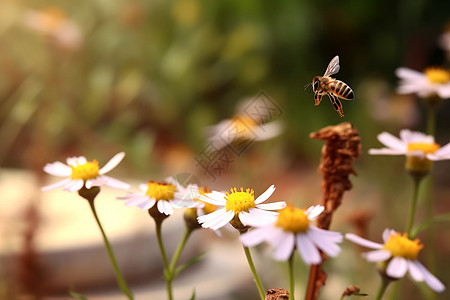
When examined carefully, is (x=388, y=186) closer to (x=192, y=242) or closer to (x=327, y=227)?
(x=192, y=242)

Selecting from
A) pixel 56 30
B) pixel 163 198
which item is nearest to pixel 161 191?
pixel 163 198

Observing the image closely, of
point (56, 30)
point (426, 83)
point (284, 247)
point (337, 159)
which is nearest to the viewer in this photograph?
point (284, 247)

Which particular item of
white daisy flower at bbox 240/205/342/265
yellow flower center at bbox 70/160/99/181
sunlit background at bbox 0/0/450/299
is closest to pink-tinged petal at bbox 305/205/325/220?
white daisy flower at bbox 240/205/342/265

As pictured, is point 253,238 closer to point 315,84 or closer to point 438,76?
point 315,84

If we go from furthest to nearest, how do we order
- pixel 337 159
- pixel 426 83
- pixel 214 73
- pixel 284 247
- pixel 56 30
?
pixel 214 73 < pixel 56 30 < pixel 426 83 < pixel 337 159 < pixel 284 247

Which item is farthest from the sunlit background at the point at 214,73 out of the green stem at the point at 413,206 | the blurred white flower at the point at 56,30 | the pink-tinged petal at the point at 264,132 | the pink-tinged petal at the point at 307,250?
the pink-tinged petal at the point at 307,250

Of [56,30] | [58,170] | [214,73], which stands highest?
[214,73]

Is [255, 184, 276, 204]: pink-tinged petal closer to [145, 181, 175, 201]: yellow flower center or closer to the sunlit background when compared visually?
[145, 181, 175, 201]: yellow flower center
